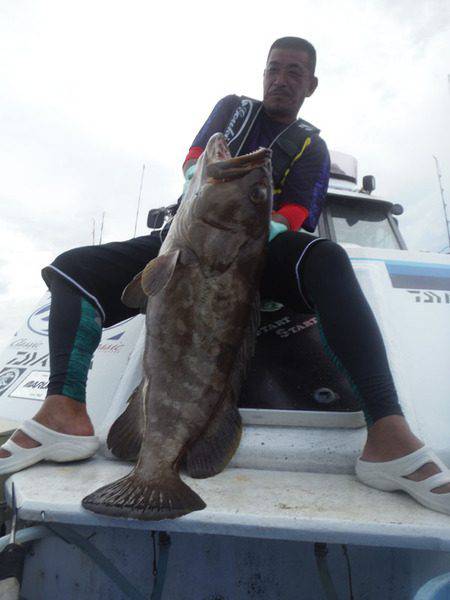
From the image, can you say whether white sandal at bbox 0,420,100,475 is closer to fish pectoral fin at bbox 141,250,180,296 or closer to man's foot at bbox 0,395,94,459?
man's foot at bbox 0,395,94,459

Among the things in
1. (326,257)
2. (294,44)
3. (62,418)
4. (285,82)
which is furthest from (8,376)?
(294,44)

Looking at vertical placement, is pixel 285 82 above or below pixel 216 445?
above

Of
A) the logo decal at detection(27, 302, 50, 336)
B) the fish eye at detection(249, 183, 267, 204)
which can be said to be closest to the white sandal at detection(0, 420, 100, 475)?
the fish eye at detection(249, 183, 267, 204)

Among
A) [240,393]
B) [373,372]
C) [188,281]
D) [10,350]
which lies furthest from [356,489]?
[10,350]

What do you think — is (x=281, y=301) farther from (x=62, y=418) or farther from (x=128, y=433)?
(x=62, y=418)

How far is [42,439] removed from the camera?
5.82 feet

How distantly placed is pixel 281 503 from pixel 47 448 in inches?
37.0

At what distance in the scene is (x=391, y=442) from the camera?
1613 mm

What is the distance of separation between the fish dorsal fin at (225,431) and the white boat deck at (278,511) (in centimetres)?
9

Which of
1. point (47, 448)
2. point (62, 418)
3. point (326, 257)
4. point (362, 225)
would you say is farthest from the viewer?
point (362, 225)

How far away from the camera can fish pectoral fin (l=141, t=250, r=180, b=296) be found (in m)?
1.99

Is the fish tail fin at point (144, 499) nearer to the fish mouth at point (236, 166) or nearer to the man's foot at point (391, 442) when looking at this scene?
the man's foot at point (391, 442)

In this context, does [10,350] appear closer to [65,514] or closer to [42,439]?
[42,439]

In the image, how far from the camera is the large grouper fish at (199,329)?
173 centimetres
